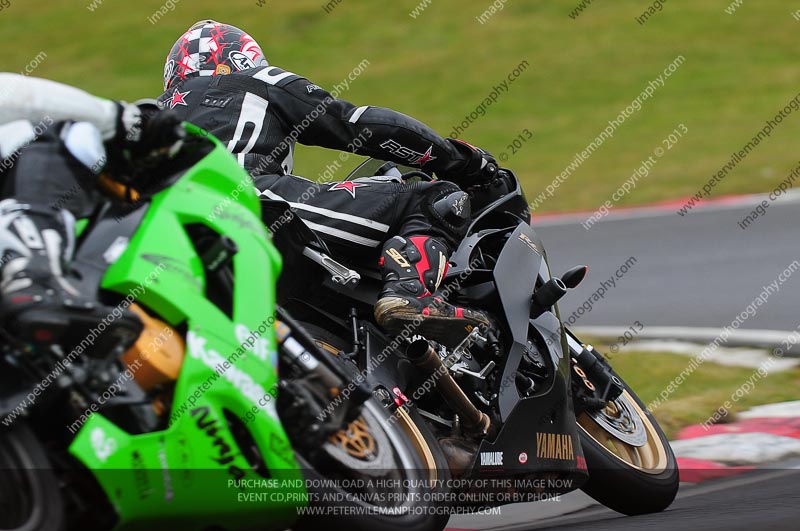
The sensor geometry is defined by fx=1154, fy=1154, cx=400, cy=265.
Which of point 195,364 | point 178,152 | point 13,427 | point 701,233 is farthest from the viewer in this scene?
point 701,233

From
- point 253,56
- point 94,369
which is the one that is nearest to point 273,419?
point 94,369

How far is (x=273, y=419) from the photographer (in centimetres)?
322

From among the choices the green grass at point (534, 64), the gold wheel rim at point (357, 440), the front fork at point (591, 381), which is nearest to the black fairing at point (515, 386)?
the front fork at point (591, 381)

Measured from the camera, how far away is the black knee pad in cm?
441

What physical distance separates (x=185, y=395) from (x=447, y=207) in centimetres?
165

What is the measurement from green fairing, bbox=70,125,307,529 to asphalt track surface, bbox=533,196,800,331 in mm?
5072

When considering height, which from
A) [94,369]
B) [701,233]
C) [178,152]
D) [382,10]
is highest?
[178,152]

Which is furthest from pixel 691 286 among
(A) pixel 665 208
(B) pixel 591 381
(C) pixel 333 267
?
(C) pixel 333 267

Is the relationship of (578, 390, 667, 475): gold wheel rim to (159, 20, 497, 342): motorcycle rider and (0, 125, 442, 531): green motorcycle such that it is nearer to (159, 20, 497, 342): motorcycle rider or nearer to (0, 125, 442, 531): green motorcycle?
(159, 20, 497, 342): motorcycle rider

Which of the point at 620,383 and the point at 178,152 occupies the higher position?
the point at 178,152

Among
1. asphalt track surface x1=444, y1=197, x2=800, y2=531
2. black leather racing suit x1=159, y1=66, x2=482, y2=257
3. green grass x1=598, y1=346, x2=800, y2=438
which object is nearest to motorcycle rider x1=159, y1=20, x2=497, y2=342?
black leather racing suit x1=159, y1=66, x2=482, y2=257

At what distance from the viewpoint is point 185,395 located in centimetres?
305

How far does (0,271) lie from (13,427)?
1.29 feet

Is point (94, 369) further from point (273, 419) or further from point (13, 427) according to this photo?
point (273, 419)
